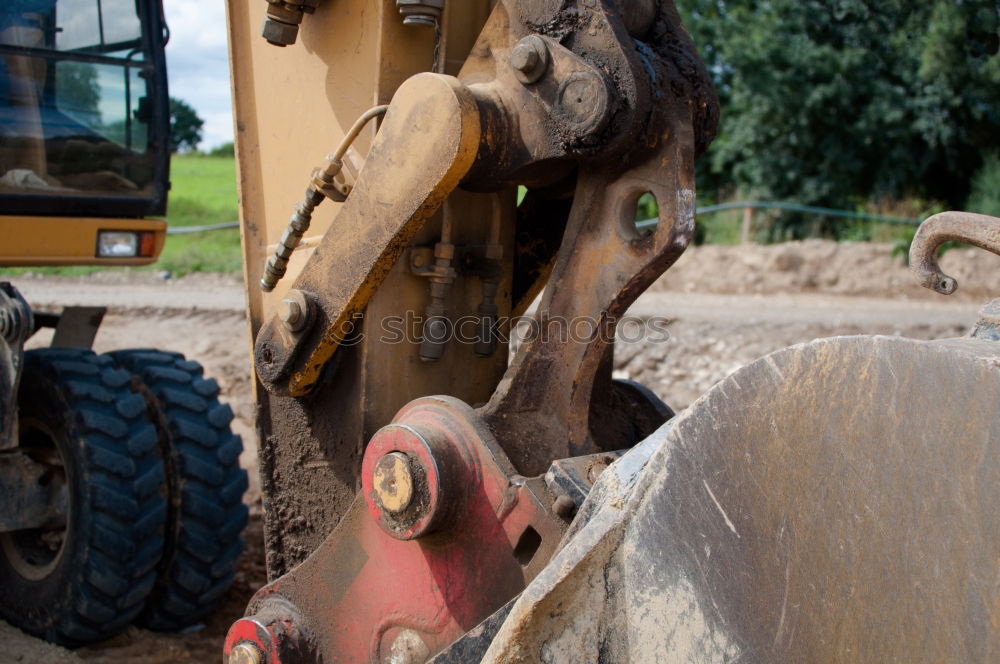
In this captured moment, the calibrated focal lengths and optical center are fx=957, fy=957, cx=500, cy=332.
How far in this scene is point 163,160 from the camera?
3.74m

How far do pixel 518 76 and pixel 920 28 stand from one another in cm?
1821

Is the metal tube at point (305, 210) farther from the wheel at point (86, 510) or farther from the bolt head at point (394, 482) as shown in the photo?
the wheel at point (86, 510)

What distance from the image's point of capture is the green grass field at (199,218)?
47.7 ft

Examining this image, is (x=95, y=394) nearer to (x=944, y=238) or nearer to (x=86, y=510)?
(x=86, y=510)

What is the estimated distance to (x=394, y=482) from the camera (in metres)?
1.79

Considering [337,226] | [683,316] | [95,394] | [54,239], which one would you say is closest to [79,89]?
[54,239]

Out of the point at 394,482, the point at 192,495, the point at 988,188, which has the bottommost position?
the point at 192,495

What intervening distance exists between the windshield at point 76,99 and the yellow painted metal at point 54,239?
10 centimetres

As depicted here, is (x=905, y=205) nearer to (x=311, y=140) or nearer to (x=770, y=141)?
(x=770, y=141)

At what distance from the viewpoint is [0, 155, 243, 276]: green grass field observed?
47.7 feet

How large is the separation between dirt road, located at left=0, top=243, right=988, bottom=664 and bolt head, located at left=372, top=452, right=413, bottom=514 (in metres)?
1.82

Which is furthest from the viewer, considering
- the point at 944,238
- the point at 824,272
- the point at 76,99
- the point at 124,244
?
the point at 824,272

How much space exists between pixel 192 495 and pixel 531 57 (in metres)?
2.12

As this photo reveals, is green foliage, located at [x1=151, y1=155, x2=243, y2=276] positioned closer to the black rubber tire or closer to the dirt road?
the dirt road
